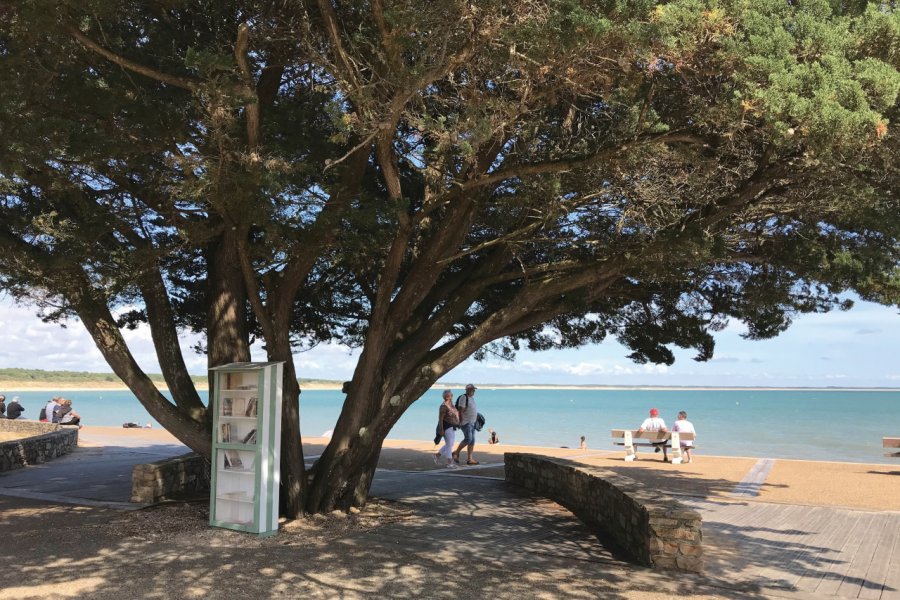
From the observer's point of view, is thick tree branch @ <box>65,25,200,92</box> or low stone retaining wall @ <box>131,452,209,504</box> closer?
thick tree branch @ <box>65,25,200,92</box>

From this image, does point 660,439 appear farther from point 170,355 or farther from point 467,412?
point 170,355

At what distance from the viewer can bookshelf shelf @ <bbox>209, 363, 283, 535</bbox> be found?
7.83m

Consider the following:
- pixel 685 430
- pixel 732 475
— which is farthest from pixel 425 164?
pixel 685 430

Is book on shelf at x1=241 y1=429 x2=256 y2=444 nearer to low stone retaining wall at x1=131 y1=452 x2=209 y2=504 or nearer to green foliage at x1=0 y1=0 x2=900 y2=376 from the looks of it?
green foliage at x1=0 y1=0 x2=900 y2=376

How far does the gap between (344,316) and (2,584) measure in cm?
652

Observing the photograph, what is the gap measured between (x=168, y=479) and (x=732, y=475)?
389 inches

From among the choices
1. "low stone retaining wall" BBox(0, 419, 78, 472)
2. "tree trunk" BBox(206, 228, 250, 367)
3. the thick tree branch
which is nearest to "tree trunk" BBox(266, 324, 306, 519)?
"tree trunk" BBox(206, 228, 250, 367)

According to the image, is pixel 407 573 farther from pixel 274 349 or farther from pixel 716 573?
pixel 274 349

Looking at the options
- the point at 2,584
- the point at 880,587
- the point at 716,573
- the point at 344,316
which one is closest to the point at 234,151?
the point at 2,584

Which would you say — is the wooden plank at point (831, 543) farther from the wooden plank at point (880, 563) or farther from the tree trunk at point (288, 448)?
the tree trunk at point (288, 448)

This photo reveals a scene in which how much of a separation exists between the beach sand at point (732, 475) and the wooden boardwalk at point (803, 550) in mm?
976

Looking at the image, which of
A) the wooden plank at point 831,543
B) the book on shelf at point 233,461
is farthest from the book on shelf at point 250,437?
the wooden plank at point 831,543

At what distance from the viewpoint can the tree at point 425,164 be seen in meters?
5.61

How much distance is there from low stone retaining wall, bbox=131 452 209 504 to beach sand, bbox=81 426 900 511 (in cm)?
447
